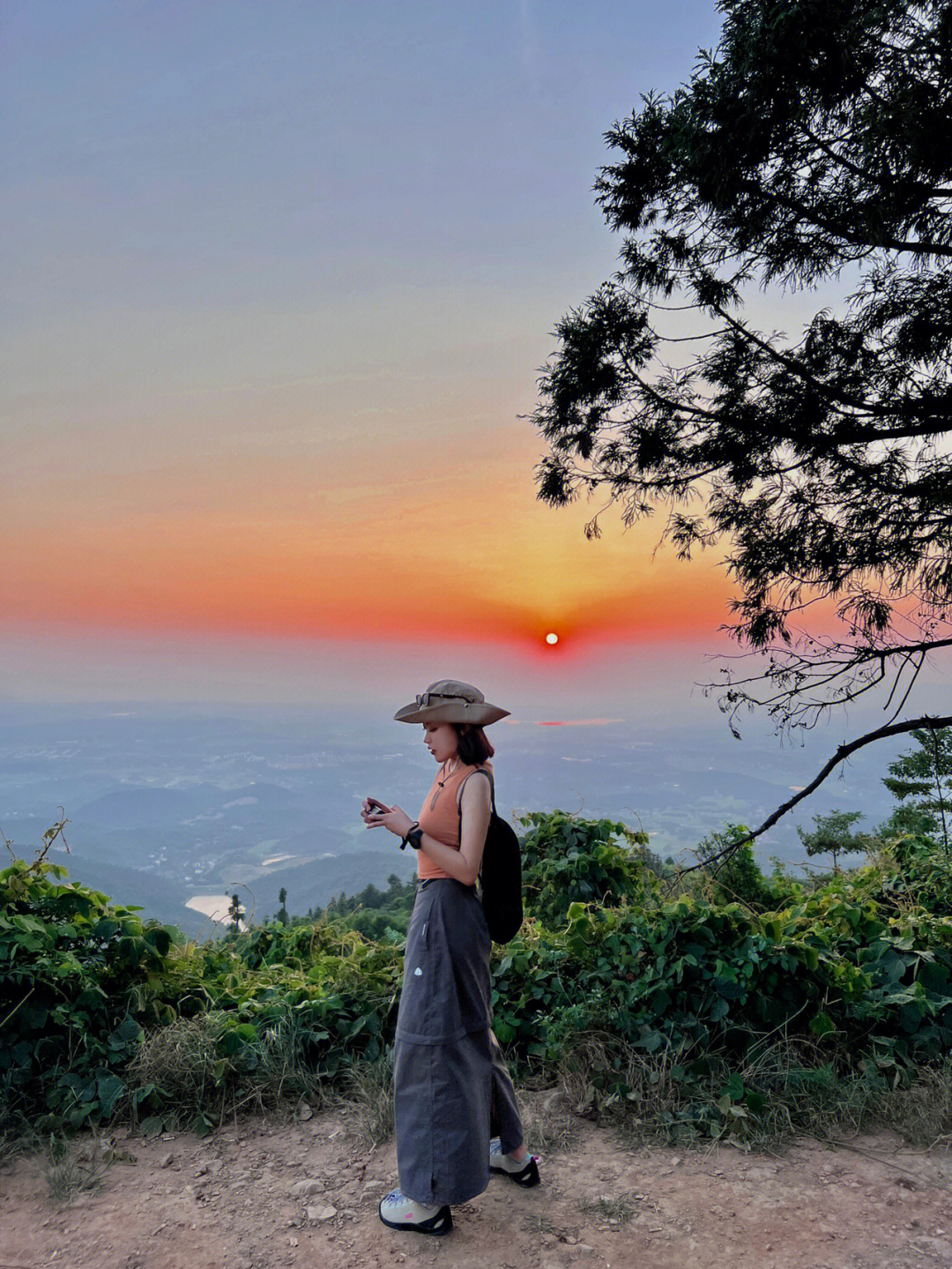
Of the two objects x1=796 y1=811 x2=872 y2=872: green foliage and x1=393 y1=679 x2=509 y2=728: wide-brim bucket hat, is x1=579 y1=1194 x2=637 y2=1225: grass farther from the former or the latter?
x1=796 y1=811 x2=872 y2=872: green foliage

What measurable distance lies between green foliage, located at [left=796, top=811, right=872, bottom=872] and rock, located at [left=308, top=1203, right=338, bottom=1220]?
11.8m

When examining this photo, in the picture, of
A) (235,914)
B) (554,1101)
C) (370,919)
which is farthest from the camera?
(370,919)

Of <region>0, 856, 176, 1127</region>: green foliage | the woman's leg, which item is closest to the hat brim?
the woman's leg

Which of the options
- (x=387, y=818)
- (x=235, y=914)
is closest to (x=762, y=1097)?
(x=387, y=818)

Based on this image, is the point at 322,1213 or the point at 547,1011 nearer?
the point at 322,1213

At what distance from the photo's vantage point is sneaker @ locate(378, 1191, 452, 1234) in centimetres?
279

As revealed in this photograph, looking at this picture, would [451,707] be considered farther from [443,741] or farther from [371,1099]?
[371,1099]

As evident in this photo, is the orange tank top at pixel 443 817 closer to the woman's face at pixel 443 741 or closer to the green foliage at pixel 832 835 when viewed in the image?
the woman's face at pixel 443 741

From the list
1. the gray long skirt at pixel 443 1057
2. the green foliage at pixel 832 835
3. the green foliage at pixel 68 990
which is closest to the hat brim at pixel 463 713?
the gray long skirt at pixel 443 1057

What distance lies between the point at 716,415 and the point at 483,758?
3.22 m

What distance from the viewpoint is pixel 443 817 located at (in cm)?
279

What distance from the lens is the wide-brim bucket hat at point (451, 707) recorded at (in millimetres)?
2814

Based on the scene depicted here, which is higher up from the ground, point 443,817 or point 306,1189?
point 443,817

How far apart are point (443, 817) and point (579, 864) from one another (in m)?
3.04
